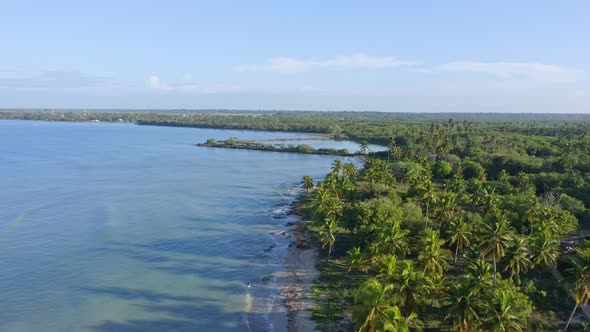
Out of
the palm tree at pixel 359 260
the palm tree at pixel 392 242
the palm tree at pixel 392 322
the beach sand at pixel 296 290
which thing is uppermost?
the palm tree at pixel 392 242

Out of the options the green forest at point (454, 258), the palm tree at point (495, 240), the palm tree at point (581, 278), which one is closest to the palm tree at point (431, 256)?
the green forest at point (454, 258)

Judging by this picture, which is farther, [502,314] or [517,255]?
[517,255]

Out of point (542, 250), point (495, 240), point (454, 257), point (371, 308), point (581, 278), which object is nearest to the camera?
point (371, 308)

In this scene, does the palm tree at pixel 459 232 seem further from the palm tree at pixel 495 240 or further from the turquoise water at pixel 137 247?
the turquoise water at pixel 137 247

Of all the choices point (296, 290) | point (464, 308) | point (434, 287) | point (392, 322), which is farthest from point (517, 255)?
point (296, 290)

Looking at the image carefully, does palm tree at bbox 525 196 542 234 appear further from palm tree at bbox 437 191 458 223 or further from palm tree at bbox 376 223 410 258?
palm tree at bbox 376 223 410 258

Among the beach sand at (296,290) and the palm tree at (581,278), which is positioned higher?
the palm tree at (581,278)

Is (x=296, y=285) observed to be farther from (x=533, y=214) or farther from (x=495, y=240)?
(x=533, y=214)
